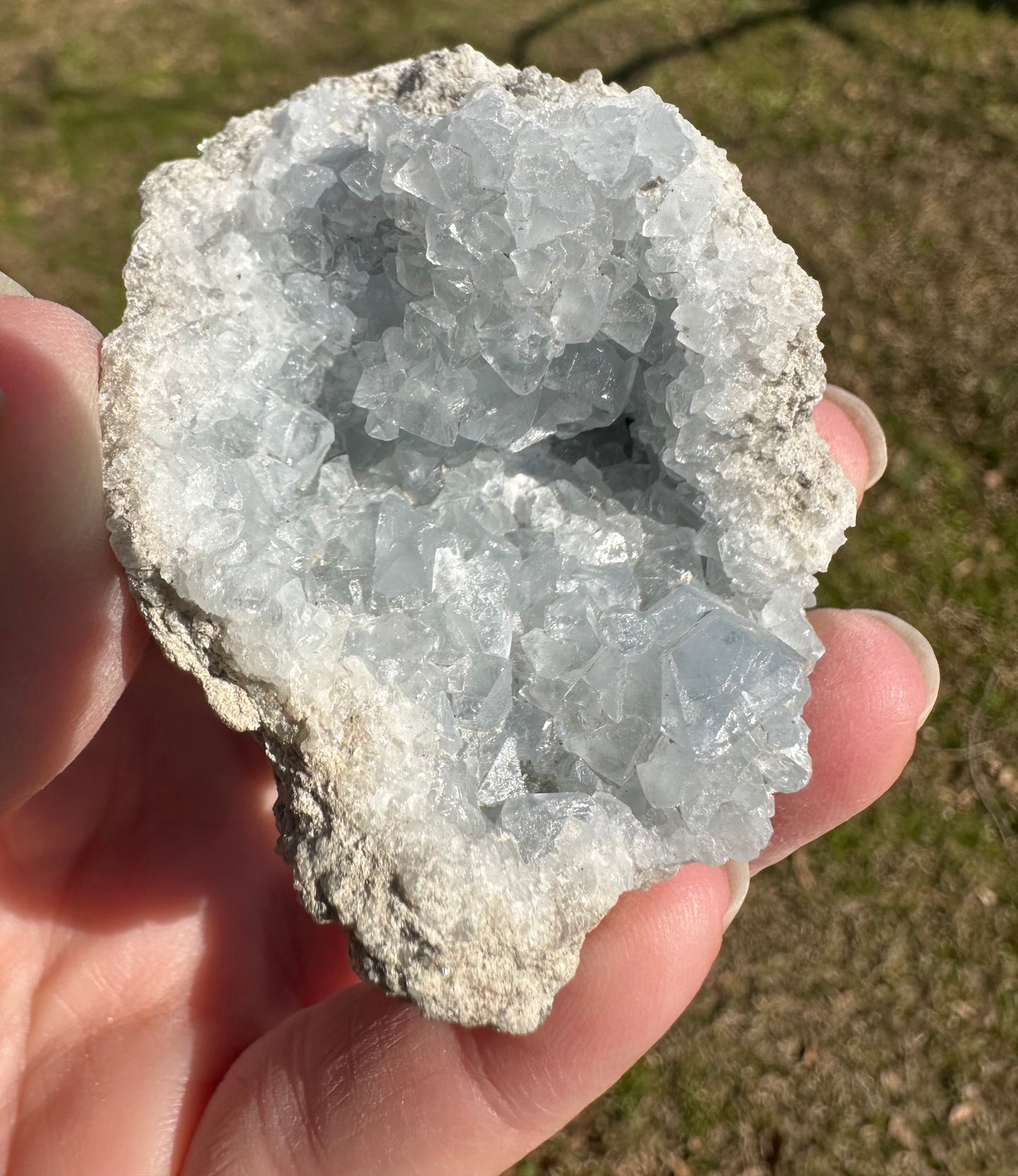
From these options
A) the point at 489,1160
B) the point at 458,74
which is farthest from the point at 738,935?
the point at 458,74

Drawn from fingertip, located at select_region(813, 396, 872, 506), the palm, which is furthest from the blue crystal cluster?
the palm

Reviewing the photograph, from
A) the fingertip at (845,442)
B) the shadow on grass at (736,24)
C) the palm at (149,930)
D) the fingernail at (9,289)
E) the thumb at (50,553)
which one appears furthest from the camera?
the shadow on grass at (736,24)

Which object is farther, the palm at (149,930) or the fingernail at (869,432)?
the fingernail at (869,432)

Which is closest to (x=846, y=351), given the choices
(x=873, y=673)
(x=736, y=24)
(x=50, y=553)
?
(x=736, y=24)

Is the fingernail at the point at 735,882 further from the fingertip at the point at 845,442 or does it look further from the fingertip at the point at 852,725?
the fingertip at the point at 845,442

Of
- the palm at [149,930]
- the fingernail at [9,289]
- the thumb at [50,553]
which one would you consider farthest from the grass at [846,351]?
the fingernail at [9,289]

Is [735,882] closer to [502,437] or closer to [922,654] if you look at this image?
[922,654]

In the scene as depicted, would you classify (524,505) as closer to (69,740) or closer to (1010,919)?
(69,740)
